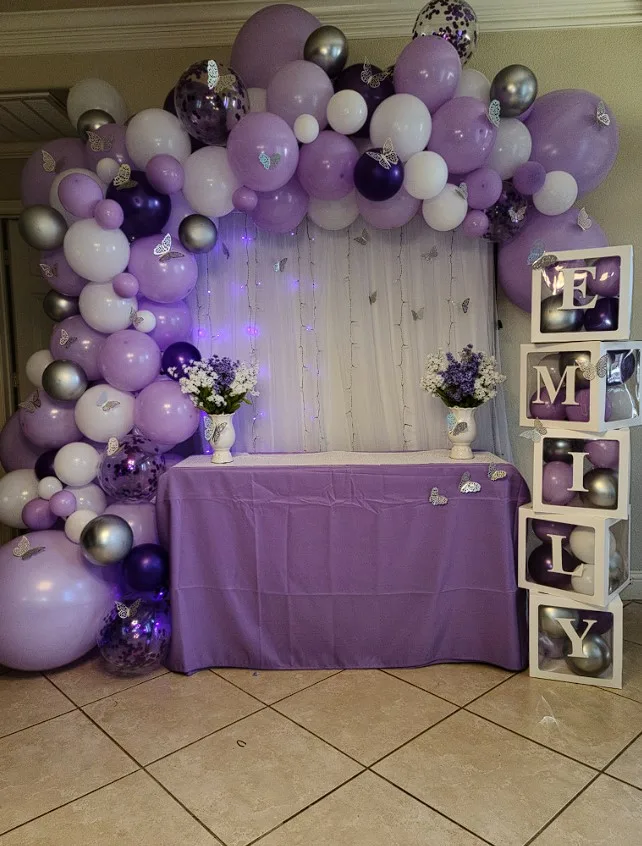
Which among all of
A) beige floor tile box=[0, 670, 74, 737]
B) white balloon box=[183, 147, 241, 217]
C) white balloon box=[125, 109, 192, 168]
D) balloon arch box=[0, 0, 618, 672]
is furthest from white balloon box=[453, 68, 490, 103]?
beige floor tile box=[0, 670, 74, 737]

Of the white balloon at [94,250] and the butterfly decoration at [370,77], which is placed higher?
the butterfly decoration at [370,77]

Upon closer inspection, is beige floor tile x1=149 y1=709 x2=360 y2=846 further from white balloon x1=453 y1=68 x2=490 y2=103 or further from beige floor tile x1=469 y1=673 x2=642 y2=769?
white balloon x1=453 y1=68 x2=490 y2=103

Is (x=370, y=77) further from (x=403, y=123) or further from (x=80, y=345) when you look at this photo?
(x=80, y=345)

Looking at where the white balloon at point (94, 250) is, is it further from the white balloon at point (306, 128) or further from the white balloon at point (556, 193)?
the white balloon at point (556, 193)

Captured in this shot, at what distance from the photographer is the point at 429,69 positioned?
2322 millimetres

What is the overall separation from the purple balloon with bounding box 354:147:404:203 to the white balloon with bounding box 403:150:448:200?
4 cm

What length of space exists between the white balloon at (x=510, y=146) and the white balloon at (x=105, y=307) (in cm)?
154

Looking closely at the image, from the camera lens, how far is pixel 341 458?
2703 mm

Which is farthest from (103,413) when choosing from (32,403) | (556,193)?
(556,193)

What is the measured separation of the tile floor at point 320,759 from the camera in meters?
1.68

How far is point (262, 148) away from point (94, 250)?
0.76 meters

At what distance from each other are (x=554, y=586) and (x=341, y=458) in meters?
0.96

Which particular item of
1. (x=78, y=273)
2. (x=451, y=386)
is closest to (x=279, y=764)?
(x=451, y=386)

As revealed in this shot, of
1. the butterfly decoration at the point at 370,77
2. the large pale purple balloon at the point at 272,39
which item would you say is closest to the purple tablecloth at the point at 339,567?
the butterfly decoration at the point at 370,77
